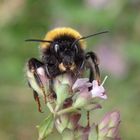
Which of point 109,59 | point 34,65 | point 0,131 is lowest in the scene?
point 0,131

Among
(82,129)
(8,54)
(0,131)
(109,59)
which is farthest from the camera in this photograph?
(109,59)

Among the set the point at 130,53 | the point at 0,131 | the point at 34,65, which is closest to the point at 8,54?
the point at 0,131

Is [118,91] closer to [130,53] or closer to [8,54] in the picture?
[130,53]

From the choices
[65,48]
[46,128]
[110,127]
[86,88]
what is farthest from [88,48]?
[46,128]

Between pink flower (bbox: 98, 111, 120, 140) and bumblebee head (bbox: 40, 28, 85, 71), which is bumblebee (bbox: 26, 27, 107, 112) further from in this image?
pink flower (bbox: 98, 111, 120, 140)

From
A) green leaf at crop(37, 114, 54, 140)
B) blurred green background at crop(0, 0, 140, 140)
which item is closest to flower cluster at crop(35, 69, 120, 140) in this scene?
green leaf at crop(37, 114, 54, 140)

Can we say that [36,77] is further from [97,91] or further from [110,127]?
[110,127]
